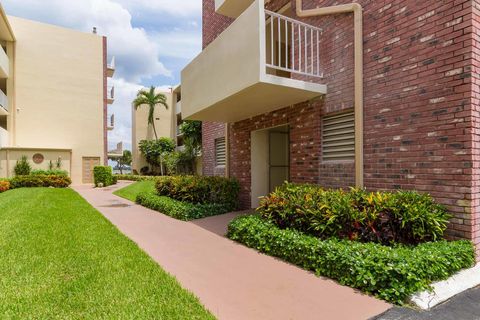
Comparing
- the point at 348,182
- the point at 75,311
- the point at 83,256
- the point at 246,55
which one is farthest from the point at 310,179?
the point at 75,311

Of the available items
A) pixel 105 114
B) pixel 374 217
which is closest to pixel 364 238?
pixel 374 217

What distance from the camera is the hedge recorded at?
3.64 meters

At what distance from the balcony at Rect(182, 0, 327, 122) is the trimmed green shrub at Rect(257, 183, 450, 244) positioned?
8.05ft

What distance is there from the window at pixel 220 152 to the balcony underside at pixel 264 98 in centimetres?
263

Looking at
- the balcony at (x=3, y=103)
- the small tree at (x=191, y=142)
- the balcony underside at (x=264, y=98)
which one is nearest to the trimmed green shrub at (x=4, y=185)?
the balcony at (x=3, y=103)

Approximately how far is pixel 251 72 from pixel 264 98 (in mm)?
1235

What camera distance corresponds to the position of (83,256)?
5078 mm


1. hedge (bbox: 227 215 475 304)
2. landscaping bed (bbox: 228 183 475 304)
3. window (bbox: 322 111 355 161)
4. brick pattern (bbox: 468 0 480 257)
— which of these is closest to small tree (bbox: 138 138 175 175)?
window (bbox: 322 111 355 161)

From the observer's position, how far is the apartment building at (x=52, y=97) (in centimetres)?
2314

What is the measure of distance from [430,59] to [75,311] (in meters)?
5.82

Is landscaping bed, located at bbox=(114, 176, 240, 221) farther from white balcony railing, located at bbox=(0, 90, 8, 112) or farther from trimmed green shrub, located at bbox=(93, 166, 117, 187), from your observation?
white balcony railing, located at bbox=(0, 90, 8, 112)

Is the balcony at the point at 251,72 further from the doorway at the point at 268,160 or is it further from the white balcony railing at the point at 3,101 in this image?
the white balcony railing at the point at 3,101

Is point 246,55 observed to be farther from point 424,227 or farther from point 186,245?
point 424,227

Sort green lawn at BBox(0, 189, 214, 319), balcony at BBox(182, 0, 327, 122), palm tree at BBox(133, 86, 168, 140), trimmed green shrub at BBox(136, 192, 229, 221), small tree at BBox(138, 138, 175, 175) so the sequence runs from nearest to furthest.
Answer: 1. green lawn at BBox(0, 189, 214, 319)
2. balcony at BBox(182, 0, 327, 122)
3. trimmed green shrub at BBox(136, 192, 229, 221)
4. small tree at BBox(138, 138, 175, 175)
5. palm tree at BBox(133, 86, 168, 140)
